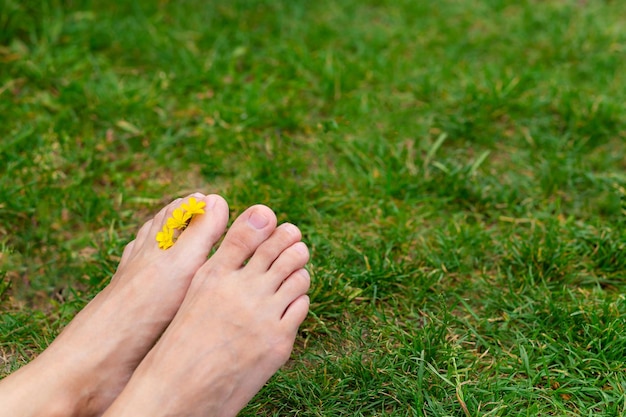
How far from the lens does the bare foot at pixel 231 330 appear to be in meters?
1.87

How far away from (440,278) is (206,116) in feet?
4.34

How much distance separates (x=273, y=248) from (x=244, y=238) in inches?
3.7

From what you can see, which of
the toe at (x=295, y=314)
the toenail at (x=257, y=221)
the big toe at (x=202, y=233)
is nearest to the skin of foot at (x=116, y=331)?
the big toe at (x=202, y=233)

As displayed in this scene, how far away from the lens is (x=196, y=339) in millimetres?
1971

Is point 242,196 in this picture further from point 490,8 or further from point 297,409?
point 490,8

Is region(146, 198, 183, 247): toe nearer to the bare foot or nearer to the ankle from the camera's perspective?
the bare foot

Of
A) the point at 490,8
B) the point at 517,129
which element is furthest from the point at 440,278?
the point at 490,8

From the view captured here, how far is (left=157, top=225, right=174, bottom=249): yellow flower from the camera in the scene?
7.27ft

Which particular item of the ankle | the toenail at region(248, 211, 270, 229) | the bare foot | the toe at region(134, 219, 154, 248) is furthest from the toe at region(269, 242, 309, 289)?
the ankle

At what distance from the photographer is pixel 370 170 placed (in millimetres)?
2871

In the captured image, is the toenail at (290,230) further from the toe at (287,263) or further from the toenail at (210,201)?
the toenail at (210,201)

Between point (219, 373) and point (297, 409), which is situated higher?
point (219, 373)

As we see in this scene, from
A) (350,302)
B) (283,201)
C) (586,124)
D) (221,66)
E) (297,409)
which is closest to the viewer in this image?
(297,409)

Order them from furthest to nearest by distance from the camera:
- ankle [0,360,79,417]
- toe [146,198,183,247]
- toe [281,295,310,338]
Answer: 1. toe [146,198,183,247]
2. toe [281,295,310,338]
3. ankle [0,360,79,417]
